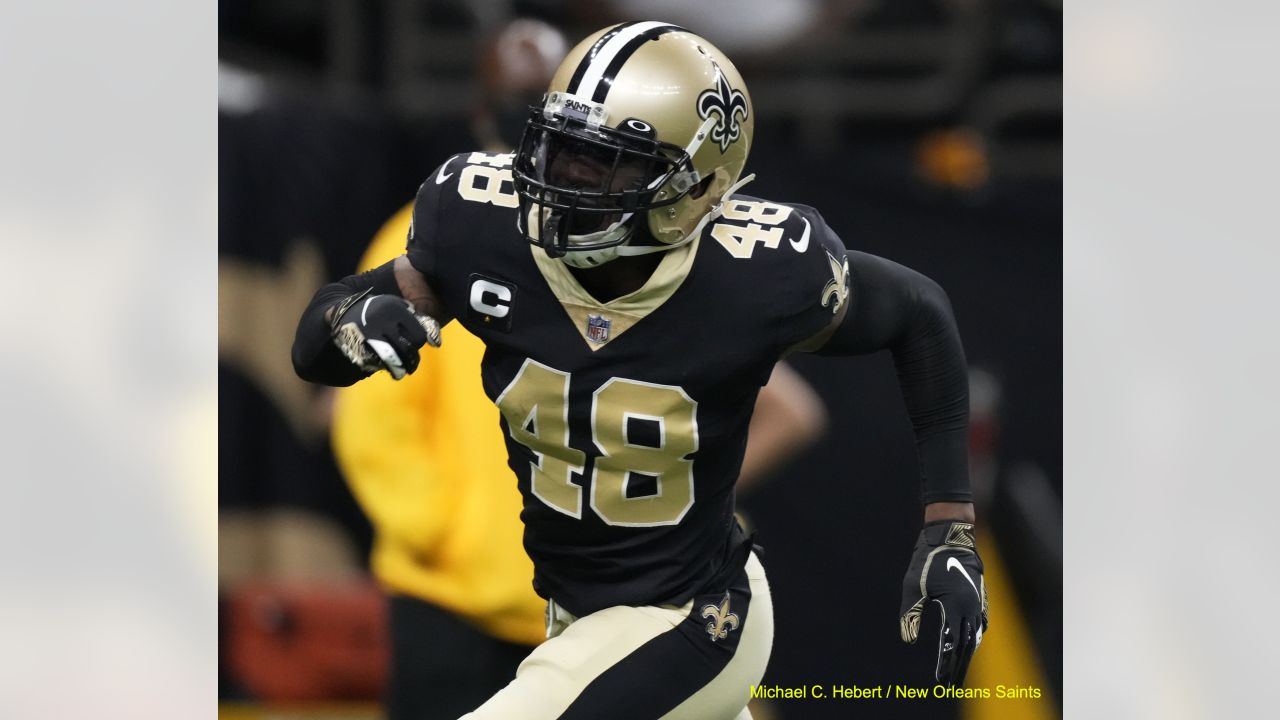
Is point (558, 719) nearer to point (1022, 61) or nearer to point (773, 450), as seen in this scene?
point (773, 450)

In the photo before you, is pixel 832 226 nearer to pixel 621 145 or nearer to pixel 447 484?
pixel 447 484

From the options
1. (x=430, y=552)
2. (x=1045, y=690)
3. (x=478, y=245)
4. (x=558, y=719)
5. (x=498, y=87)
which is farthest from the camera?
(x=1045, y=690)

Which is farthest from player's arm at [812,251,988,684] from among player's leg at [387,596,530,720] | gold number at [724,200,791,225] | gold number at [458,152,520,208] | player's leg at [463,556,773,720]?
player's leg at [387,596,530,720]

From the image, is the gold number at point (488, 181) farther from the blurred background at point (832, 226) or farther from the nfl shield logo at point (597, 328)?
the blurred background at point (832, 226)

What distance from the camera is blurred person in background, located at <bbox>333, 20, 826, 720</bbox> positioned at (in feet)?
8.75

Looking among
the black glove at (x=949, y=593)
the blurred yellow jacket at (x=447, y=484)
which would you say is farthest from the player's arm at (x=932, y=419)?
the blurred yellow jacket at (x=447, y=484)

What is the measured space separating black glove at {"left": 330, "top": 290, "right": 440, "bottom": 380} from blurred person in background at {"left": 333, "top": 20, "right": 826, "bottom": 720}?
82 centimetres

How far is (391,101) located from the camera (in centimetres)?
312

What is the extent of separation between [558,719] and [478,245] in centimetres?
63

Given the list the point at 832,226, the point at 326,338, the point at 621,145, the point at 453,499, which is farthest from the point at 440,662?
the point at 621,145

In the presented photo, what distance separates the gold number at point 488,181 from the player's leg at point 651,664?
58cm

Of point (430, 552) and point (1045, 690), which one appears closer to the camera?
point (430, 552)

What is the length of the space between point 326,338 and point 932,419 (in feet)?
2.89
